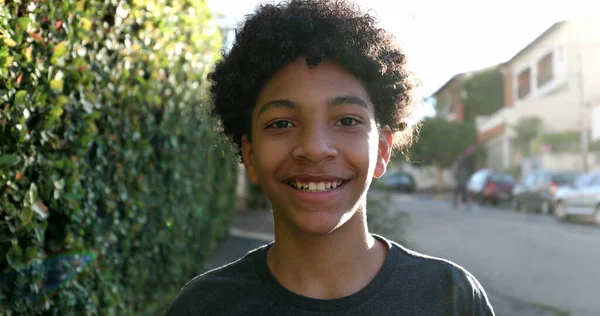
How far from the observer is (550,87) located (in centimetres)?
2889

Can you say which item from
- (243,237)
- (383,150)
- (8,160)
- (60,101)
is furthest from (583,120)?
(8,160)

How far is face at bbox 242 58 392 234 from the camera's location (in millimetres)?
2064

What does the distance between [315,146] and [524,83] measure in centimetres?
3155

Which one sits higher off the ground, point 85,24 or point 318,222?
point 85,24

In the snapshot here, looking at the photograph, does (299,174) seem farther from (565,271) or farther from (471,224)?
(471,224)

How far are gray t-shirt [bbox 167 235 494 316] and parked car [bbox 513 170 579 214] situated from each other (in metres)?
19.6

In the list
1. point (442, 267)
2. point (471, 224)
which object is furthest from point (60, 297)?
point (471, 224)

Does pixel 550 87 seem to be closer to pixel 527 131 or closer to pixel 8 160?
pixel 527 131

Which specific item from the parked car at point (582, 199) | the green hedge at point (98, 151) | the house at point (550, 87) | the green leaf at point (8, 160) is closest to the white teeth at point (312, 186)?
the green hedge at point (98, 151)

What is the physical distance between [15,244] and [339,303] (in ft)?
4.92

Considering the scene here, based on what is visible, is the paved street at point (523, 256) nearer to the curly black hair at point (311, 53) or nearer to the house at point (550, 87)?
the house at point (550, 87)

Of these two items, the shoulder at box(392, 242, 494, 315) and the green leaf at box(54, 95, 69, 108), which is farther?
the green leaf at box(54, 95, 69, 108)

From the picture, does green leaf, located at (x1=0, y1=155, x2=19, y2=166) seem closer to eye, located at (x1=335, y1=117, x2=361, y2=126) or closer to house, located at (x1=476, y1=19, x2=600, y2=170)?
eye, located at (x1=335, y1=117, x2=361, y2=126)

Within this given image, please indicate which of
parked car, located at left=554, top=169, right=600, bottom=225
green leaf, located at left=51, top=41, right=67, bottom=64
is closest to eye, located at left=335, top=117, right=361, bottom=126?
green leaf, located at left=51, top=41, right=67, bottom=64
